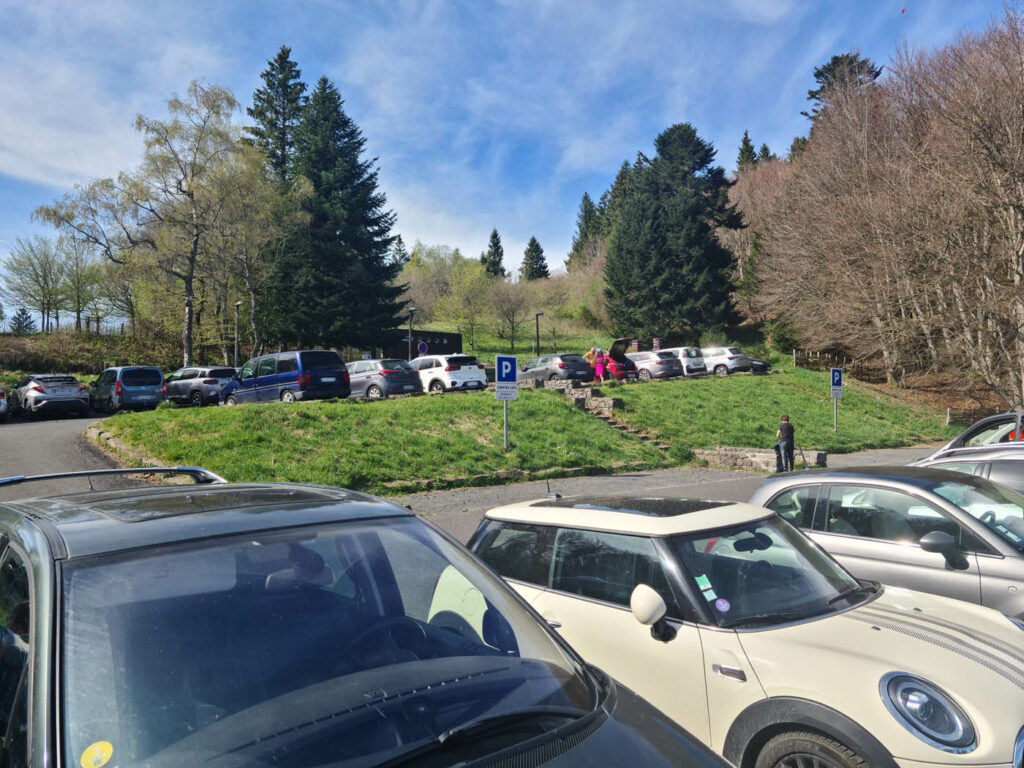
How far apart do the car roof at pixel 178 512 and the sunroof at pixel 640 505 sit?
178 centimetres

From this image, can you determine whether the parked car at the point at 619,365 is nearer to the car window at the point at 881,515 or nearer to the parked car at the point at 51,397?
the parked car at the point at 51,397

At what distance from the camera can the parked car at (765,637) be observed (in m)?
2.65

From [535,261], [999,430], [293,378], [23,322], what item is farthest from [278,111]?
[535,261]

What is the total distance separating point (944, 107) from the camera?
27.1 meters

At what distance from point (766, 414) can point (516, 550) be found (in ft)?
82.0

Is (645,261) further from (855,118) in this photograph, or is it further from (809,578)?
(809,578)

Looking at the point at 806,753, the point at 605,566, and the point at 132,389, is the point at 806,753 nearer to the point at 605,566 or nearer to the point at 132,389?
the point at 605,566

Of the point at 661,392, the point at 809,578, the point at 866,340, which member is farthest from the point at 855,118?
the point at 809,578

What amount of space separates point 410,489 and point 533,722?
41.6ft

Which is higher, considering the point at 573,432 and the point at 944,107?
the point at 944,107

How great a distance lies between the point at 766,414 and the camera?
89.1ft

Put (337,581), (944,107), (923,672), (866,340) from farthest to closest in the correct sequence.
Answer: (866,340)
(944,107)
(923,672)
(337,581)

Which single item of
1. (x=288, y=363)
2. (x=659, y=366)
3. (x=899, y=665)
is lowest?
(x=899, y=665)

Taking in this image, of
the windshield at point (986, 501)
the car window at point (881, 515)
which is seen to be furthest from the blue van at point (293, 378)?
Result: the windshield at point (986, 501)
